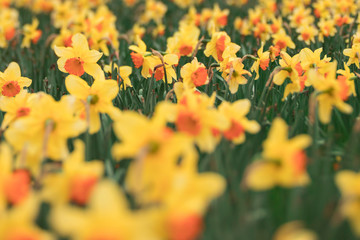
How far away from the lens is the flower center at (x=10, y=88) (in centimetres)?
196

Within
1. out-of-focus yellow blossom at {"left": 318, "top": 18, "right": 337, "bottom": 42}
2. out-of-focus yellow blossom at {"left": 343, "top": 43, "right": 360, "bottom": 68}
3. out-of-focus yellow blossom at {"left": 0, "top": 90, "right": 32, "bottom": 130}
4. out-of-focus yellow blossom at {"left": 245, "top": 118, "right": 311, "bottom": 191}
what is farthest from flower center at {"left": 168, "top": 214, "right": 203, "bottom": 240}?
out-of-focus yellow blossom at {"left": 318, "top": 18, "right": 337, "bottom": 42}

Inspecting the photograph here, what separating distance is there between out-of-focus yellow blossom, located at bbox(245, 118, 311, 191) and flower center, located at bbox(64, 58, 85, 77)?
1.23 metres

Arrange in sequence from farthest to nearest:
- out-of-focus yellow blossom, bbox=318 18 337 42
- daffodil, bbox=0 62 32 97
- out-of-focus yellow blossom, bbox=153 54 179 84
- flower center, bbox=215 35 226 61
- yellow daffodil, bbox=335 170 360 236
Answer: out-of-focus yellow blossom, bbox=318 18 337 42 < flower center, bbox=215 35 226 61 < out-of-focus yellow blossom, bbox=153 54 179 84 < daffodil, bbox=0 62 32 97 < yellow daffodil, bbox=335 170 360 236

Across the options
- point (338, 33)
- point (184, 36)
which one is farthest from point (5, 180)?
point (338, 33)

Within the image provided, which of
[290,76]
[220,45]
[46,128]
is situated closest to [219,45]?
[220,45]

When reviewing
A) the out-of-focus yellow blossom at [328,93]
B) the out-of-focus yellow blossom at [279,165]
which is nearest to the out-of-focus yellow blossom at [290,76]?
the out-of-focus yellow blossom at [328,93]

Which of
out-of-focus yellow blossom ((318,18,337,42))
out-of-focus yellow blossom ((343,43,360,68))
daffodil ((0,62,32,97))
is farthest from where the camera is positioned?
out-of-focus yellow blossom ((318,18,337,42))

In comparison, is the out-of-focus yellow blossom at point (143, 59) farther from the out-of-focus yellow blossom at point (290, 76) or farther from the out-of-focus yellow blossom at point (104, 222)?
the out-of-focus yellow blossom at point (104, 222)

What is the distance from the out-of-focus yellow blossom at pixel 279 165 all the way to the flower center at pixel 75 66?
123cm

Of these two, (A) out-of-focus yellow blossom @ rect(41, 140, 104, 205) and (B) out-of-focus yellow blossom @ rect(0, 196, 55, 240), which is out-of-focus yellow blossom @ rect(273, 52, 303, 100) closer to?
(A) out-of-focus yellow blossom @ rect(41, 140, 104, 205)

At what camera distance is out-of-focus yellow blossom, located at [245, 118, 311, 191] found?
998 millimetres

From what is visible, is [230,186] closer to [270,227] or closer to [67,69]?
[270,227]

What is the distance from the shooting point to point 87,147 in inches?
54.1

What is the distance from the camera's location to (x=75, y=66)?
201 centimetres
